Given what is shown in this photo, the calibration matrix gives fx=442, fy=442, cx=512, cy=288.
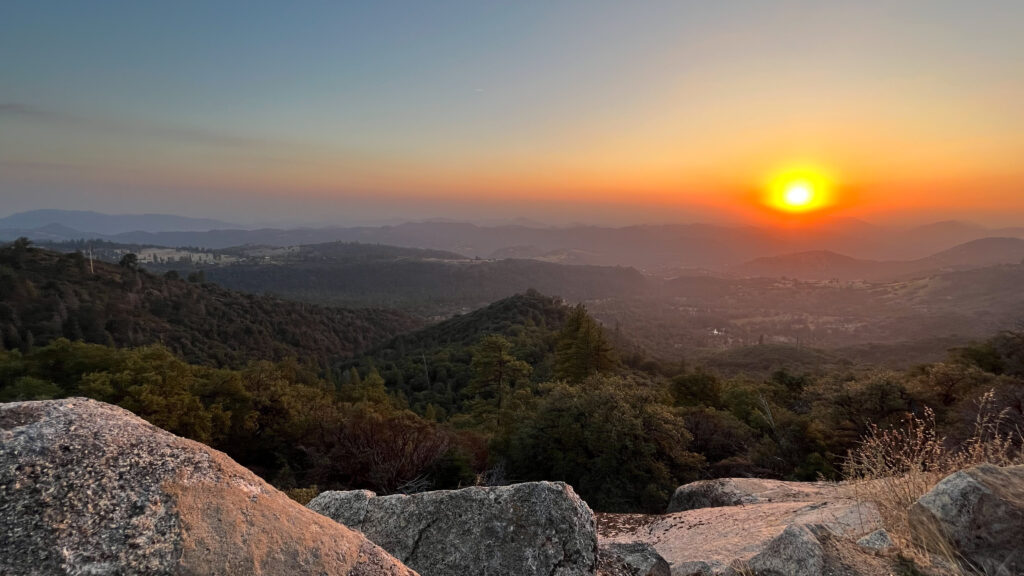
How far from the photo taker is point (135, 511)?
2.55 m

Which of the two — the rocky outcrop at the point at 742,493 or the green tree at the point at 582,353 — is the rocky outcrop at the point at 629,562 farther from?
the green tree at the point at 582,353

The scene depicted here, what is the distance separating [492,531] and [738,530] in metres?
6.20

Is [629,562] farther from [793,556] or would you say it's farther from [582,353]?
[582,353]

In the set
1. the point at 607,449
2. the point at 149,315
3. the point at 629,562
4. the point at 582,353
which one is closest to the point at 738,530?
the point at 629,562

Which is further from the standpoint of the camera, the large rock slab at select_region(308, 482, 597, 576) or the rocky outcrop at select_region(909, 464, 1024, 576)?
the large rock slab at select_region(308, 482, 597, 576)

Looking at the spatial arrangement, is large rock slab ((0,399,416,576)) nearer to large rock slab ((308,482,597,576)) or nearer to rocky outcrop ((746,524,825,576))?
large rock slab ((308,482,597,576))

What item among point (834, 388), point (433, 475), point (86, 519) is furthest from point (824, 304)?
point (86, 519)

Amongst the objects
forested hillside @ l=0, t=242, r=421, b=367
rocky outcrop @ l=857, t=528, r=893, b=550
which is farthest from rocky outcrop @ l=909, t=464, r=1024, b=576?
forested hillside @ l=0, t=242, r=421, b=367

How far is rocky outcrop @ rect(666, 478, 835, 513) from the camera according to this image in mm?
10891

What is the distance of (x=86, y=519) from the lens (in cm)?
241

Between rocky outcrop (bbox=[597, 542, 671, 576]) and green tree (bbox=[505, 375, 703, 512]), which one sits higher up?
rocky outcrop (bbox=[597, 542, 671, 576])

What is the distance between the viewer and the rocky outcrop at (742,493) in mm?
10891

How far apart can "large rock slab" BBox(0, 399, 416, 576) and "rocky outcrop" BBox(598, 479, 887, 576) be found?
13.6ft

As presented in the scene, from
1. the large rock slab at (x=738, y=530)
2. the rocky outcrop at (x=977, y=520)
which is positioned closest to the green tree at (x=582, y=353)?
the large rock slab at (x=738, y=530)
